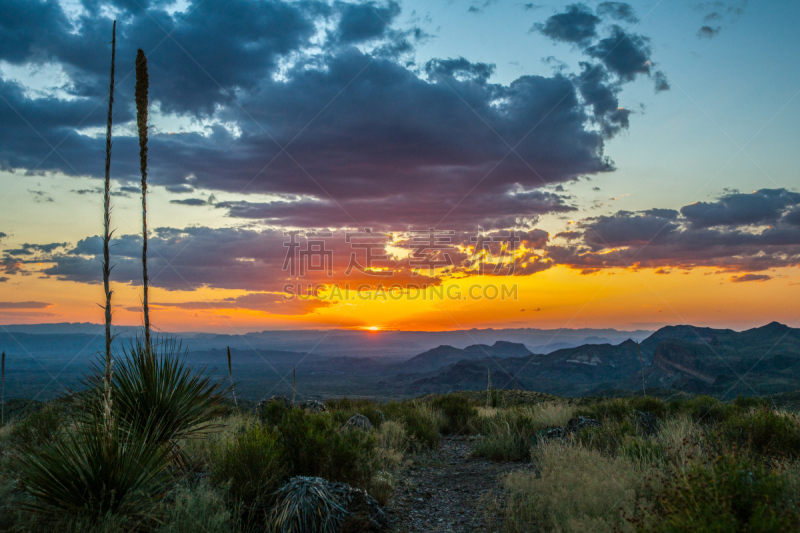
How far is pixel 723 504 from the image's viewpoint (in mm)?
3271

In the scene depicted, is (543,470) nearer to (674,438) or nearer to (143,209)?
(674,438)

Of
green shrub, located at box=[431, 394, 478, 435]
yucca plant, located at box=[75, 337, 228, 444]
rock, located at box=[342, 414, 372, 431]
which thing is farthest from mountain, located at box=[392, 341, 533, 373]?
yucca plant, located at box=[75, 337, 228, 444]

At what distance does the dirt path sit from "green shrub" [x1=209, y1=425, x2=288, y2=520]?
63.4 inches

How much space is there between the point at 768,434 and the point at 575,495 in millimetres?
4373

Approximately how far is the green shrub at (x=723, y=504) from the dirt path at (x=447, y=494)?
7.65ft

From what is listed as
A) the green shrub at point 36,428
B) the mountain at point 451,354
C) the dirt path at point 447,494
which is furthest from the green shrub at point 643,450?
the mountain at point 451,354

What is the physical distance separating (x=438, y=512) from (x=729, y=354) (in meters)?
83.6

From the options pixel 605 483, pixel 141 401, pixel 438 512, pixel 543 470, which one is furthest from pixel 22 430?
pixel 605 483

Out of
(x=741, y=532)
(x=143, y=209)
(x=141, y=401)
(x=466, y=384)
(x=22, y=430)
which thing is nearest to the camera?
(x=741, y=532)

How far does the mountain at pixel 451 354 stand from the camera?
155 meters

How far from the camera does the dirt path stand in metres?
5.65

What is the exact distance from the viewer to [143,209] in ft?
21.5

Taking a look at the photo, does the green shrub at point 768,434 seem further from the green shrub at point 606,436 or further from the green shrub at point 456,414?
the green shrub at point 456,414

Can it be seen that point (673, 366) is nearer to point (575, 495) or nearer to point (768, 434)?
point (768, 434)
